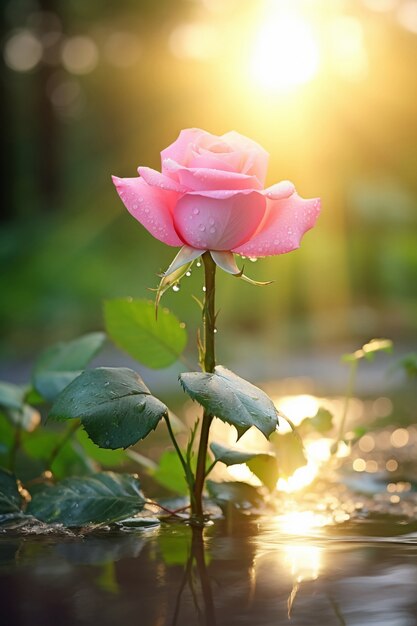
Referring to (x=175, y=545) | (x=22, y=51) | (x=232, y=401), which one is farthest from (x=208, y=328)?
(x=22, y=51)

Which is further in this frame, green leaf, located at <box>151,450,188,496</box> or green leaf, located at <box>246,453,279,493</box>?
green leaf, located at <box>151,450,188,496</box>

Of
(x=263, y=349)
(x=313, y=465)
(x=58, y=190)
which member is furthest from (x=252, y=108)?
(x=313, y=465)

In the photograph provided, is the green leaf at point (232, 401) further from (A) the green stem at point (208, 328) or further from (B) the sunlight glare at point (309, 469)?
(B) the sunlight glare at point (309, 469)

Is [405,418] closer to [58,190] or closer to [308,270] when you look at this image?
[308,270]

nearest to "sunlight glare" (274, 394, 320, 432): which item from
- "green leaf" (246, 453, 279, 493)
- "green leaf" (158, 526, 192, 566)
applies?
"green leaf" (246, 453, 279, 493)

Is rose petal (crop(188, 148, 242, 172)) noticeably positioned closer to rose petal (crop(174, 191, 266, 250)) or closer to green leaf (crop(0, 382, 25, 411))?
rose petal (crop(174, 191, 266, 250))

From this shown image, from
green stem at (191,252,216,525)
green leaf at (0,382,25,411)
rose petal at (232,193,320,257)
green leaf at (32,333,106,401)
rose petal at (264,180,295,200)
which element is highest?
rose petal at (264,180,295,200)

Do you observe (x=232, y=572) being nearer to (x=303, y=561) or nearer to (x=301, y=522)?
(x=303, y=561)
